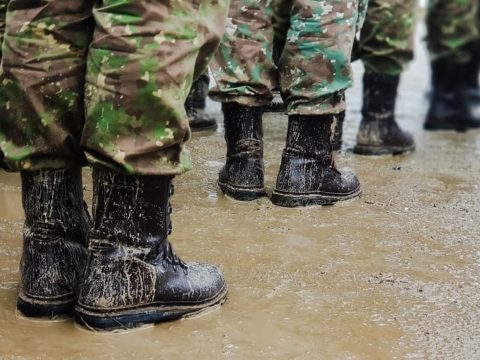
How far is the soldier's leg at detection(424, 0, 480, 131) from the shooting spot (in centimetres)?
407

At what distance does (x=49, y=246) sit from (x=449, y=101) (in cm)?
304

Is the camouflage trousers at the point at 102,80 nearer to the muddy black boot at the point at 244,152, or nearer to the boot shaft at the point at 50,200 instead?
the boot shaft at the point at 50,200

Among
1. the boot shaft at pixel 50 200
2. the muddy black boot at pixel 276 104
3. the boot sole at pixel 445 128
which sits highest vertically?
the boot shaft at pixel 50 200

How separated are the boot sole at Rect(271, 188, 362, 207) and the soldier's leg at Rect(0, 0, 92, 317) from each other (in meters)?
1.01

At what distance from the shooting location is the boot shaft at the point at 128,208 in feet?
5.00

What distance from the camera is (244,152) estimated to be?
2.50 m

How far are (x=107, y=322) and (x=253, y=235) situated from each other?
2.33 feet

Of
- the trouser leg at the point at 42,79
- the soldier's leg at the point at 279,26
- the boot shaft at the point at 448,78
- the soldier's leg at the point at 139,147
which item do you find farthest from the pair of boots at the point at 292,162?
the boot shaft at the point at 448,78

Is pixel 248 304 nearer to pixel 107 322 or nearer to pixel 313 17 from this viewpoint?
pixel 107 322

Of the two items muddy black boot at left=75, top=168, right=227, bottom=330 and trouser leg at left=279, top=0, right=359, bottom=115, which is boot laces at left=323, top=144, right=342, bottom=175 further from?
muddy black boot at left=75, top=168, right=227, bottom=330

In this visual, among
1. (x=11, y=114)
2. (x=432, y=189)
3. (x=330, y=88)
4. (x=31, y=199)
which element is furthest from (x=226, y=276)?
(x=432, y=189)

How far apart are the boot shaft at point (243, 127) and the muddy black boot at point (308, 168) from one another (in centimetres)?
10

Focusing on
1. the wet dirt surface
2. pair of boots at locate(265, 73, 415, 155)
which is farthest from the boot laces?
pair of boots at locate(265, 73, 415, 155)

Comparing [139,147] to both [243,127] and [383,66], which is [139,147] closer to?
[243,127]
